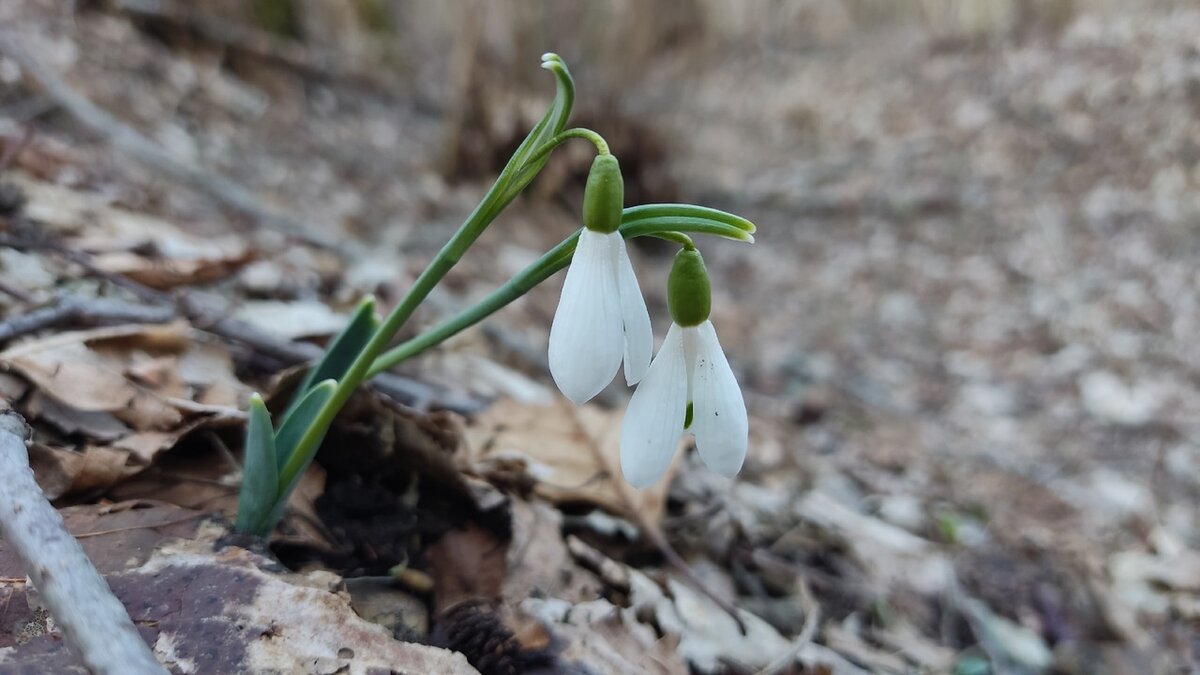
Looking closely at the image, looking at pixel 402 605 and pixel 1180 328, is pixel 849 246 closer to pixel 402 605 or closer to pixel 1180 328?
pixel 1180 328

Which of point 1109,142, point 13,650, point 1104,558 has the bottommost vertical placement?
point 13,650

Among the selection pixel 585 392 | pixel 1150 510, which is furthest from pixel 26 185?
pixel 1150 510

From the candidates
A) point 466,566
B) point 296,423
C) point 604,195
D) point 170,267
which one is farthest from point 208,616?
point 170,267

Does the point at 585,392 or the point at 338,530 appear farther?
the point at 338,530

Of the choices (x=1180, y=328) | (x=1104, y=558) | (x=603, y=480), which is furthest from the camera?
(x=1180, y=328)

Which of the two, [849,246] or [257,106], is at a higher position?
[849,246]

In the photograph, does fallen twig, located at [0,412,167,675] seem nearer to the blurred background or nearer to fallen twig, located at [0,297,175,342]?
fallen twig, located at [0,297,175,342]

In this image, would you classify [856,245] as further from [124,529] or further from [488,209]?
[124,529]
